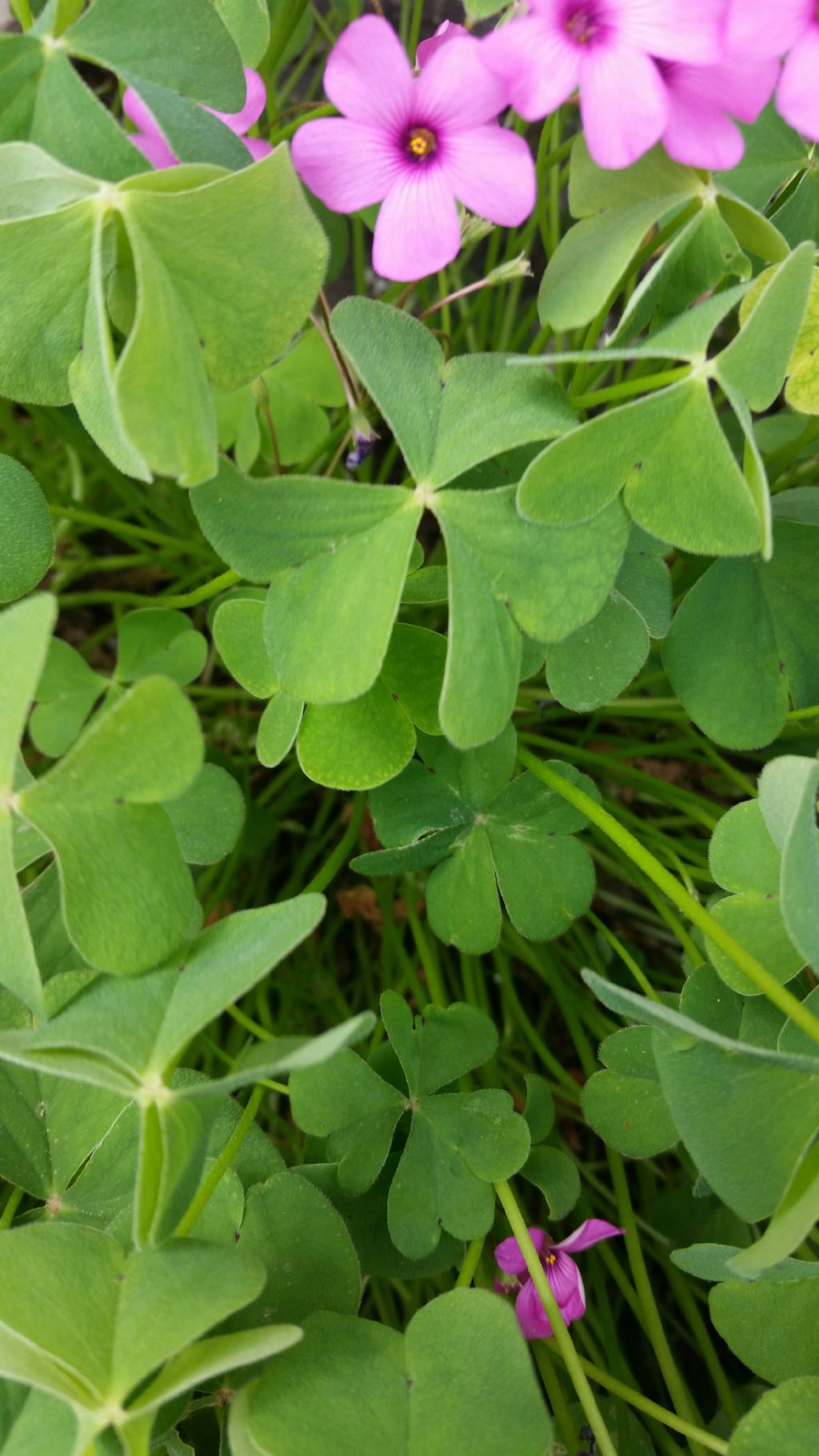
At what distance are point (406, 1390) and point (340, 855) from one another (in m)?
0.42

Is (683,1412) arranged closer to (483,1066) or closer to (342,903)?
(483,1066)

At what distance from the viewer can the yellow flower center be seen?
0.66 meters

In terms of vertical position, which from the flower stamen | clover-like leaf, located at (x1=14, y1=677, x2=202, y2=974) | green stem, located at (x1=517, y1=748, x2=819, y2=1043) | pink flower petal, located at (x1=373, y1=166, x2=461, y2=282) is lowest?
green stem, located at (x1=517, y1=748, x2=819, y2=1043)

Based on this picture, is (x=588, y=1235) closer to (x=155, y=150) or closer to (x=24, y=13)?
(x=155, y=150)

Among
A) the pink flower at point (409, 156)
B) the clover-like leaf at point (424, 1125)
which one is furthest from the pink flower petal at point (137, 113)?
the clover-like leaf at point (424, 1125)

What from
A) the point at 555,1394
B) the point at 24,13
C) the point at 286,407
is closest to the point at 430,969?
the point at 555,1394

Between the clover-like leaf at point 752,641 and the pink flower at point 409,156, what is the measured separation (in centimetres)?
33

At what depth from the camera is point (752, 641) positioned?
85 cm

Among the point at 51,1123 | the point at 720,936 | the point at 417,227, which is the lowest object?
the point at 51,1123

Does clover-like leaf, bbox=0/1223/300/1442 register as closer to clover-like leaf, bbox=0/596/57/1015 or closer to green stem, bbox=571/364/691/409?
clover-like leaf, bbox=0/596/57/1015

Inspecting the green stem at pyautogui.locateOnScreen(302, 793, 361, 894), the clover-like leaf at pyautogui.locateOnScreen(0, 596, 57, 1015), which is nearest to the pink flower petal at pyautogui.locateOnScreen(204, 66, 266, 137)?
the clover-like leaf at pyautogui.locateOnScreen(0, 596, 57, 1015)

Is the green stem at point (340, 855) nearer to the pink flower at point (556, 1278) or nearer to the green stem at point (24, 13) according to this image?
the pink flower at point (556, 1278)

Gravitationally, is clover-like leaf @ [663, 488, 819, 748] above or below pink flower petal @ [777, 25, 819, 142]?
below

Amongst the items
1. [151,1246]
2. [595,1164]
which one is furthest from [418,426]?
[595,1164]
